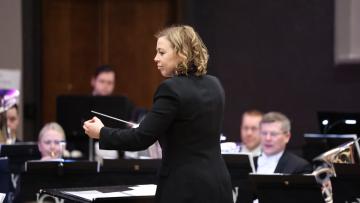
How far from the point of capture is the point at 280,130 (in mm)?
6484

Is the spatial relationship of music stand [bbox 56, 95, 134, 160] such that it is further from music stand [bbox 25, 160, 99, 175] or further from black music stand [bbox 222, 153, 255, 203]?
black music stand [bbox 222, 153, 255, 203]

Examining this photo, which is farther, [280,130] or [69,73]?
[69,73]

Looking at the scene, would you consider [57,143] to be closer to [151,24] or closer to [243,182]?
[243,182]

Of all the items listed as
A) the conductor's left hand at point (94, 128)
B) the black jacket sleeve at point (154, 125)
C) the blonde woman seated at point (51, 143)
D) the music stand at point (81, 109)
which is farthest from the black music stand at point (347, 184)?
the music stand at point (81, 109)

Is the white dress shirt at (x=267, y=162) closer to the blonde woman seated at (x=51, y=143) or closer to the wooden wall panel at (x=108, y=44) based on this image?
the blonde woman seated at (x=51, y=143)

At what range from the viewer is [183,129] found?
3568 mm

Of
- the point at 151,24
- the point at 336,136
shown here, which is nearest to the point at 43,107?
the point at 151,24

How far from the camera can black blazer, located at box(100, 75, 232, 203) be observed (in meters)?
3.53

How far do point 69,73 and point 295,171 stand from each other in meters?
4.34

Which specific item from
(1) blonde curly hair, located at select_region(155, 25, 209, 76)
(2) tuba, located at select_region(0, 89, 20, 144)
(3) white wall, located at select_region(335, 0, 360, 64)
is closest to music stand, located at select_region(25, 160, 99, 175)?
(2) tuba, located at select_region(0, 89, 20, 144)

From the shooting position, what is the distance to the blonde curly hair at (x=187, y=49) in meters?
3.63

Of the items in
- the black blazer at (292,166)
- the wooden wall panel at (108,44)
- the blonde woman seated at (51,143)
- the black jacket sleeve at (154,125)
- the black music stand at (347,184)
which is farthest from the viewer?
the wooden wall panel at (108,44)

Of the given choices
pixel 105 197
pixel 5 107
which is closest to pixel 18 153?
pixel 5 107

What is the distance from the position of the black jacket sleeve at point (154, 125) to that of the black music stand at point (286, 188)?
1605mm
